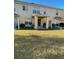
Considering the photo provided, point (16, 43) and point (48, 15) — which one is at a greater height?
point (48, 15)

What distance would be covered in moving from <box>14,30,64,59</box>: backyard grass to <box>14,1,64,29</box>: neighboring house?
7cm

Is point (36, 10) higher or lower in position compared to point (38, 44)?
higher

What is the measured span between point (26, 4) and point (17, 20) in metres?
0.17

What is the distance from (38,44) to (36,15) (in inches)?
10.4

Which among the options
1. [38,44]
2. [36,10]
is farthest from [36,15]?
[38,44]

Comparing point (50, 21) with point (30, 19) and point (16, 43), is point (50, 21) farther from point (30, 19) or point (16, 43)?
point (16, 43)

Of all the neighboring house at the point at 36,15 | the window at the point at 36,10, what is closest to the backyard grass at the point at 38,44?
the neighboring house at the point at 36,15

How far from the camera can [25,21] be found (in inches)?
75.9

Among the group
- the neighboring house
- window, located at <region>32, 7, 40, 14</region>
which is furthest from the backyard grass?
window, located at <region>32, 7, 40, 14</region>

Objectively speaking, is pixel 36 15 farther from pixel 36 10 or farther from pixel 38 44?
pixel 38 44

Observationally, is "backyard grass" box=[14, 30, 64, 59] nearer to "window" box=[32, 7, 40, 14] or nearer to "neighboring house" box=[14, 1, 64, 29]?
"neighboring house" box=[14, 1, 64, 29]

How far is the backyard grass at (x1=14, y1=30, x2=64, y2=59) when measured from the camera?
1.90 metres

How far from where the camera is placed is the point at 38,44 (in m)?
1.92
